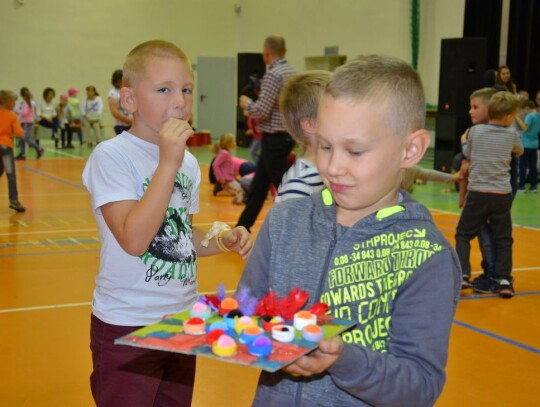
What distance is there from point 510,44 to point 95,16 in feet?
40.4

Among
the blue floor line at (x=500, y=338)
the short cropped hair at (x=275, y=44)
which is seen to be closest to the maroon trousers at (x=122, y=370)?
the blue floor line at (x=500, y=338)

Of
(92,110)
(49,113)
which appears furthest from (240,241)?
(49,113)

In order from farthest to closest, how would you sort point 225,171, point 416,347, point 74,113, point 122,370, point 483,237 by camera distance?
point 74,113 → point 225,171 → point 483,237 → point 122,370 → point 416,347

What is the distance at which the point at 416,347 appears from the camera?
138 cm

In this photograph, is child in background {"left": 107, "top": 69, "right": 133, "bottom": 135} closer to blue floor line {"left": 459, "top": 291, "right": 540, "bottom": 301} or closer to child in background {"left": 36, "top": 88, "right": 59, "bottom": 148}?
blue floor line {"left": 459, "top": 291, "right": 540, "bottom": 301}

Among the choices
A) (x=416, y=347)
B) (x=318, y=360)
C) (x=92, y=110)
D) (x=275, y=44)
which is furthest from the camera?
(x=92, y=110)

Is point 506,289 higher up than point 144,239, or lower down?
lower down

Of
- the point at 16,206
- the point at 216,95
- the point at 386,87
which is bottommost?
the point at 16,206

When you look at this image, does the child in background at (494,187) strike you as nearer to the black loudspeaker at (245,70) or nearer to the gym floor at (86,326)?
the gym floor at (86,326)

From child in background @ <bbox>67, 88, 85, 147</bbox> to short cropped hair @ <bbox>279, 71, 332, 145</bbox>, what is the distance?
54.8 ft

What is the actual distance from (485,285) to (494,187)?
772mm

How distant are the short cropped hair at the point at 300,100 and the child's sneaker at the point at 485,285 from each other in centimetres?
283

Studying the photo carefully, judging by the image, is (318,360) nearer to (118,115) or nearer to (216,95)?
(118,115)

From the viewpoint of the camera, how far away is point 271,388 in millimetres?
1509
